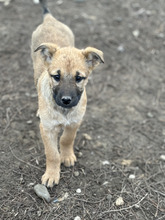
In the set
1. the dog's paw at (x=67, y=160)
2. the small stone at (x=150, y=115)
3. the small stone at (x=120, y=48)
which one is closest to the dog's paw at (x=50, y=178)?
the dog's paw at (x=67, y=160)

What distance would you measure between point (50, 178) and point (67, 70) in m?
1.77

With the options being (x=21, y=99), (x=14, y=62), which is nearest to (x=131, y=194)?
(x=21, y=99)

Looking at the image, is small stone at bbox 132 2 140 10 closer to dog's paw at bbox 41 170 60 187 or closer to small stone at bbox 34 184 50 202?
dog's paw at bbox 41 170 60 187

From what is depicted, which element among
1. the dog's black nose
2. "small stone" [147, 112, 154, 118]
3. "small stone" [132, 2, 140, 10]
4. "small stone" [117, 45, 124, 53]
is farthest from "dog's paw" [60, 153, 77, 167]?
"small stone" [132, 2, 140, 10]

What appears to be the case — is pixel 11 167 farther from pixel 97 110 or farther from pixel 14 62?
pixel 14 62

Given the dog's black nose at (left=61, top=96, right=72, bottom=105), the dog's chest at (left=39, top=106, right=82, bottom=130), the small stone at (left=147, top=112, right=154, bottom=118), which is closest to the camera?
the dog's black nose at (left=61, top=96, right=72, bottom=105)

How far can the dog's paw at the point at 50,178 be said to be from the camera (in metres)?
4.81

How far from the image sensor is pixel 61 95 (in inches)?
164

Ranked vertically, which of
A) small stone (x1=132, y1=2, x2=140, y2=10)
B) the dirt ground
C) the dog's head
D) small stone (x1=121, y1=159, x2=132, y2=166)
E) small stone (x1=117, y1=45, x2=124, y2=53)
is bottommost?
small stone (x1=121, y1=159, x2=132, y2=166)

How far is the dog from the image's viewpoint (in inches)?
167

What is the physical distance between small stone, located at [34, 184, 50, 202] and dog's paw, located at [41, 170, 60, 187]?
118 mm

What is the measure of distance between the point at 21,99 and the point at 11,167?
192 cm

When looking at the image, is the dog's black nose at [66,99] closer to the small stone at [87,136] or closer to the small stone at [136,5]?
the small stone at [87,136]

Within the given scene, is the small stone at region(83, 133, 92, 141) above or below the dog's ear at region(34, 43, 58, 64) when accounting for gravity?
below
